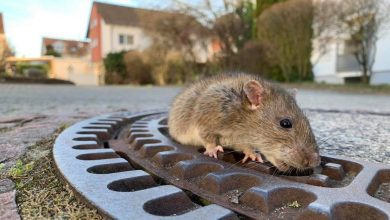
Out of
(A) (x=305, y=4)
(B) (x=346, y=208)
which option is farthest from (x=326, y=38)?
(B) (x=346, y=208)

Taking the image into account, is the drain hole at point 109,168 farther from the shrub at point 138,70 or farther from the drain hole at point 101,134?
the shrub at point 138,70

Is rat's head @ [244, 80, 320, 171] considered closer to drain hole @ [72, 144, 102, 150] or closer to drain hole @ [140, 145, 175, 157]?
drain hole @ [140, 145, 175, 157]

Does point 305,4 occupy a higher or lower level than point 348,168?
higher

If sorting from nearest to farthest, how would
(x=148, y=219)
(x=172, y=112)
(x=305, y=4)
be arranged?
1. (x=148, y=219)
2. (x=172, y=112)
3. (x=305, y=4)

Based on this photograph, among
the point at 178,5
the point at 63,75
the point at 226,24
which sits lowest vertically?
the point at 63,75

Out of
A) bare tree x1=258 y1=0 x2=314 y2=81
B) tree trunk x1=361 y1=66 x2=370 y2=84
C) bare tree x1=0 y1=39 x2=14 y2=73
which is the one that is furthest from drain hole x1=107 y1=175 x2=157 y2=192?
bare tree x1=0 y1=39 x2=14 y2=73

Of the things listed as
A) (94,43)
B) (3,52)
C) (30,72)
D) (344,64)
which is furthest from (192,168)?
(94,43)

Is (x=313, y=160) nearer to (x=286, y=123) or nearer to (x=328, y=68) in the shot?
(x=286, y=123)

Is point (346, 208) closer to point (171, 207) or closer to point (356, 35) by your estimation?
point (171, 207)
